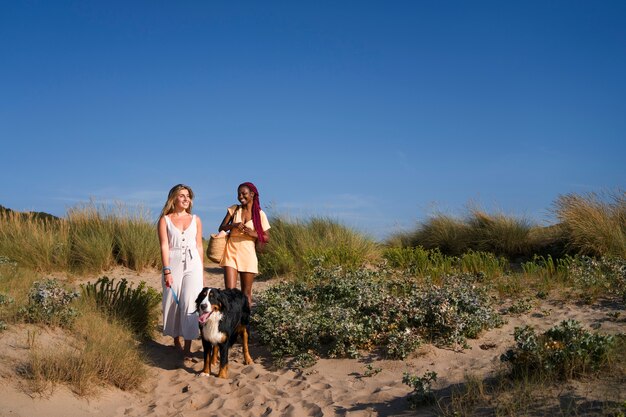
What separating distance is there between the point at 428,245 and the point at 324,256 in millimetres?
4783

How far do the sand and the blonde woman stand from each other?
59cm

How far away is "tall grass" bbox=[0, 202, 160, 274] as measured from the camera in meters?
13.0

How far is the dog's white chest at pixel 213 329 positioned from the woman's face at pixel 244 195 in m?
2.13

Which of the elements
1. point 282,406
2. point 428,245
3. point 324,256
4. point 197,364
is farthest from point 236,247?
point 428,245

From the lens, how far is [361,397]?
20.6 ft

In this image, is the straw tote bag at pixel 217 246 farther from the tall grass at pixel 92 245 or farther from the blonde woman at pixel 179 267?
the tall grass at pixel 92 245

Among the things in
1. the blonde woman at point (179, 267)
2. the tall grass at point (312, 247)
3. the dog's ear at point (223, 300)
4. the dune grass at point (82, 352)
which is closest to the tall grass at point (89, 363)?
the dune grass at point (82, 352)

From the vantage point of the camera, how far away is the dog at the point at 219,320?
22.4 feet

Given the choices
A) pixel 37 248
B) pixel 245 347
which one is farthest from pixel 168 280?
pixel 37 248

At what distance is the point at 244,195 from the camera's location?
8625 millimetres

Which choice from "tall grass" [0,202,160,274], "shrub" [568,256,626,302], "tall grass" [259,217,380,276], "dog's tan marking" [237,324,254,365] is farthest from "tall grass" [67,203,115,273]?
"shrub" [568,256,626,302]

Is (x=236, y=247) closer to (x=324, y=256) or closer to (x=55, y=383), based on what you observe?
(x=55, y=383)

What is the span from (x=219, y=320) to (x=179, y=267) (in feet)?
4.02

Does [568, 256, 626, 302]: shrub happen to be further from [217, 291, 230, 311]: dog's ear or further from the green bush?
[217, 291, 230, 311]: dog's ear
